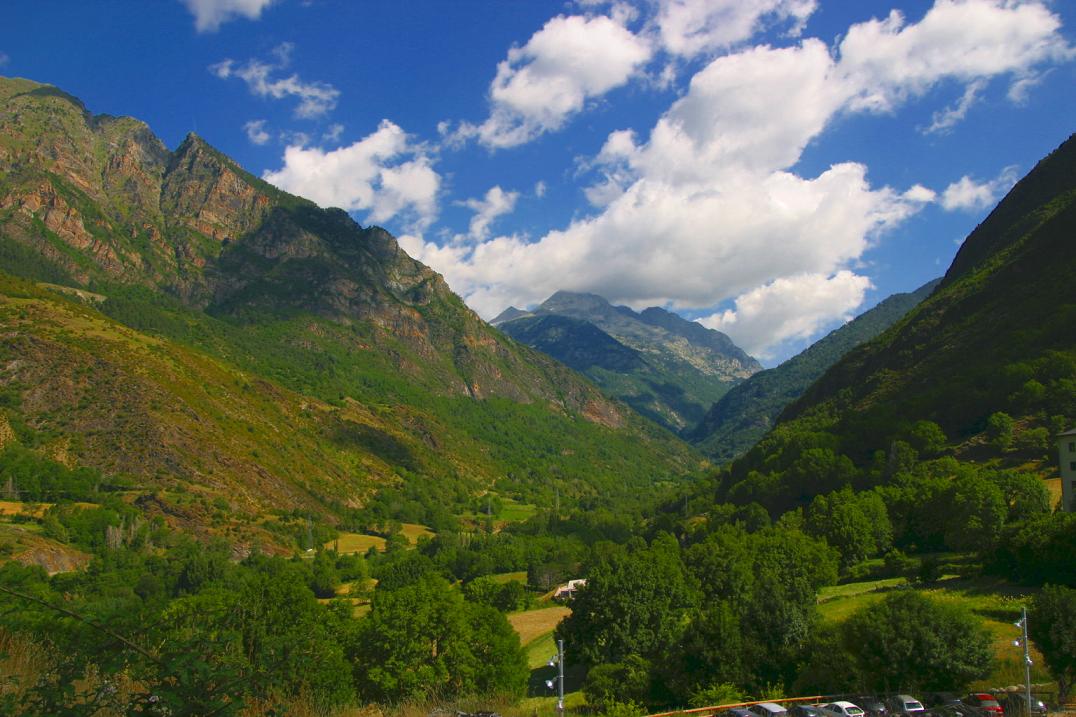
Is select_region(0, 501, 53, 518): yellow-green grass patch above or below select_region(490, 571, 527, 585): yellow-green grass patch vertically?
above

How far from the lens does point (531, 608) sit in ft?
355

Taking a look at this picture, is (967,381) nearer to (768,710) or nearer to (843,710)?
(843,710)

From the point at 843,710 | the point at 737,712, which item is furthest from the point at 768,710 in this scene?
the point at 843,710

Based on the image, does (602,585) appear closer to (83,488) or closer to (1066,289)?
(1066,289)

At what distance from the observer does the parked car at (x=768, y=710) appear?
31906 mm

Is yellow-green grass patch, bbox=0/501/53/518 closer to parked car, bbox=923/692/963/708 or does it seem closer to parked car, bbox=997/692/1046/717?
parked car, bbox=923/692/963/708

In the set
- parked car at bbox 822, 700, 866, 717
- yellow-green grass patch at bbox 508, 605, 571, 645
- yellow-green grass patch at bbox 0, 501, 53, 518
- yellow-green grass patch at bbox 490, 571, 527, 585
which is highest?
yellow-green grass patch at bbox 0, 501, 53, 518

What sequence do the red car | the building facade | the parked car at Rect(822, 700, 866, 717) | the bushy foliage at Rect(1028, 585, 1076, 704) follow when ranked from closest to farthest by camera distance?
the red car < the parked car at Rect(822, 700, 866, 717) < the bushy foliage at Rect(1028, 585, 1076, 704) < the building facade

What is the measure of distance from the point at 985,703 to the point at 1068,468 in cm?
5296

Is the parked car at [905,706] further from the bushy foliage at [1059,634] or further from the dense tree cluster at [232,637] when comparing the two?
the dense tree cluster at [232,637]

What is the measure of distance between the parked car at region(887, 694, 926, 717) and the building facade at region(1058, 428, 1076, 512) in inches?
1990

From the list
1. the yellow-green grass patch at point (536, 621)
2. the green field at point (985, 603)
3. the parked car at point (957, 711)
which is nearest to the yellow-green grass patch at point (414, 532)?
the yellow-green grass patch at point (536, 621)

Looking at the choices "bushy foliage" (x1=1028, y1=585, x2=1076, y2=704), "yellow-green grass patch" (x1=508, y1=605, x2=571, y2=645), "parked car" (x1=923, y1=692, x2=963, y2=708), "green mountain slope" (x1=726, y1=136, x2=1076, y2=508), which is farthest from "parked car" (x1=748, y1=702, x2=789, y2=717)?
"green mountain slope" (x1=726, y1=136, x2=1076, y2=508)

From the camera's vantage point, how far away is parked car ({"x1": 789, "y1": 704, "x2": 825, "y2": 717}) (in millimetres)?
31547
